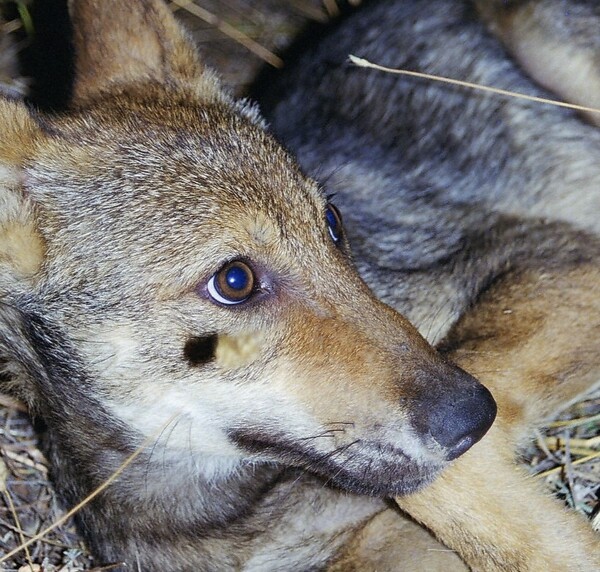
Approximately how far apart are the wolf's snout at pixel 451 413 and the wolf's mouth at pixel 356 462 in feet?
0.42

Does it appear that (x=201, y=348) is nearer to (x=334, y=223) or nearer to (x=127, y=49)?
(x=334, y=223)

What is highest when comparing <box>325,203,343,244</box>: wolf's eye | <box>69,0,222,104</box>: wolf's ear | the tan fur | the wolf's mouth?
<box>69,0,222,104</box>: wolf's ear

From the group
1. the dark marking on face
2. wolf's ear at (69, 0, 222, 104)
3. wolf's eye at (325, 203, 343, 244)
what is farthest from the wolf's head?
wolf's ear at (69, 0, 222, 104)

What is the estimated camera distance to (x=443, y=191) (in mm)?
5371

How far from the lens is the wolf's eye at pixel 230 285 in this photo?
339cm

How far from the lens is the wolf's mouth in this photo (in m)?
3.43

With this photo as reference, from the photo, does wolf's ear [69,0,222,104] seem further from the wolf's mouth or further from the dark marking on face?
the wolf's mouth

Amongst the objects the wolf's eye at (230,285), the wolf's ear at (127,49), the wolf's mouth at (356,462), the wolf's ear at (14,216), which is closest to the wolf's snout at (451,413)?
the wolf's mouth at (356,462)

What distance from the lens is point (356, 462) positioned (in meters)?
3.54

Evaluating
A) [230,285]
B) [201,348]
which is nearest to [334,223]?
[230,285]

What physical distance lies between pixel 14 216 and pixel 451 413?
1789 millimetres

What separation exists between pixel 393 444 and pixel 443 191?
2338mm

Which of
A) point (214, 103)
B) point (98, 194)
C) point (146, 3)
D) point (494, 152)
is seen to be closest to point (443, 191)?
point (494, 152)

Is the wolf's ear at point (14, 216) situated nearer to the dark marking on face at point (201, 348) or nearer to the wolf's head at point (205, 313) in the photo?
the wolf's head at point (205, 313)
